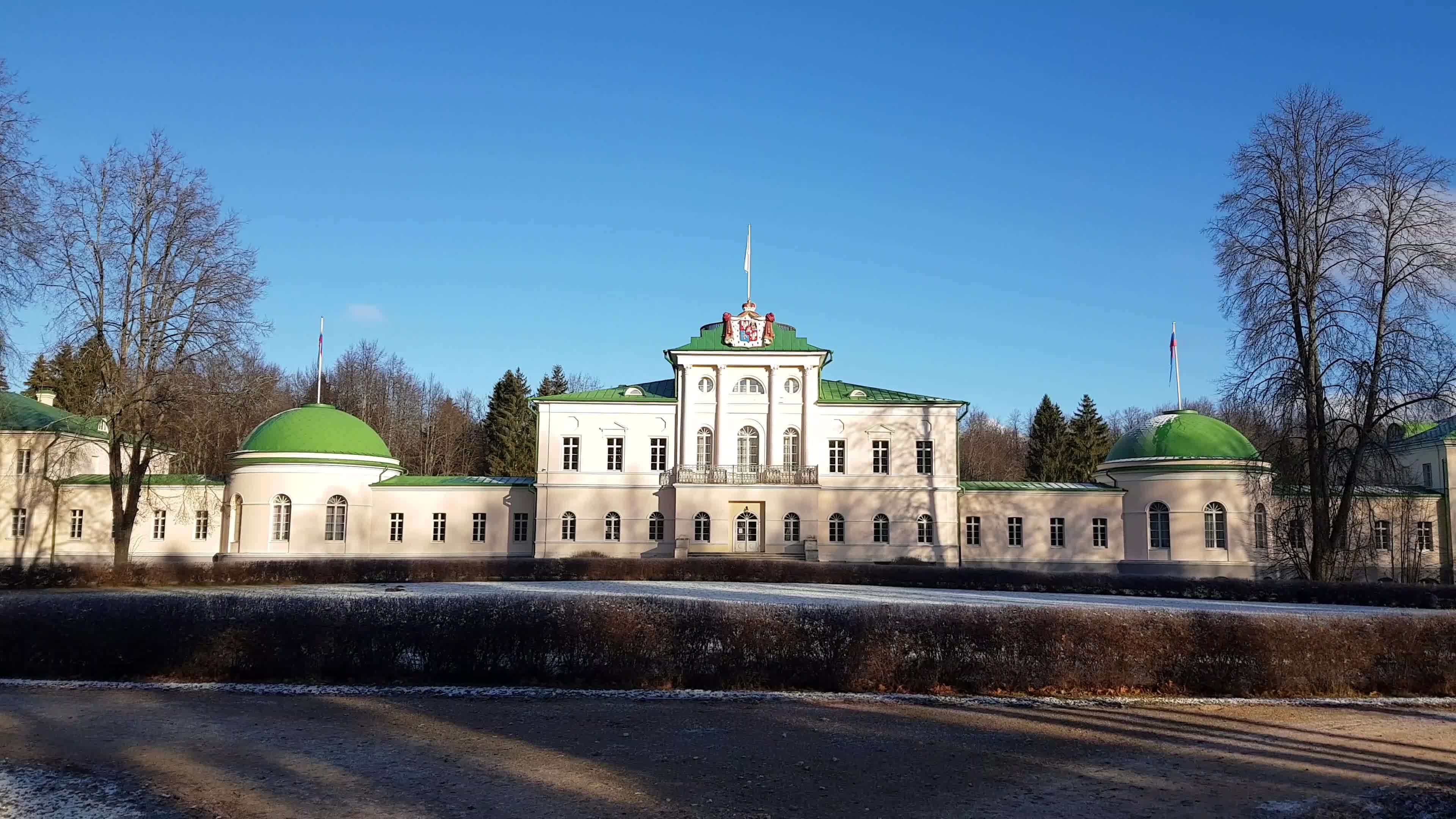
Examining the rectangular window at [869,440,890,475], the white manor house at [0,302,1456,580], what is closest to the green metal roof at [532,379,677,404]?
the white manor house at [0,302,1456,580]

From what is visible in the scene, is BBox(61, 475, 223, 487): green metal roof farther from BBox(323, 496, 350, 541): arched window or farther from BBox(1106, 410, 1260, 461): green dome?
BBox(1106, 410, 1260, 461): green dome

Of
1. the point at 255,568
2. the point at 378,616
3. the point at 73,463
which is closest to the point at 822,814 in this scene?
the point at 378,616

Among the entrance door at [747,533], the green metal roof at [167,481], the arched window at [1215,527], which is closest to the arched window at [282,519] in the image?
the green metal roof at [167,481]

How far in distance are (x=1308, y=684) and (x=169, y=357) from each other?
32.6 metres

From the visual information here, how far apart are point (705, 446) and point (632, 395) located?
390 cm

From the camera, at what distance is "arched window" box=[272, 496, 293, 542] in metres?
41.8

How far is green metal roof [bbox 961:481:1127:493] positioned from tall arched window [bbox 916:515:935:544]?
2088 millimetres

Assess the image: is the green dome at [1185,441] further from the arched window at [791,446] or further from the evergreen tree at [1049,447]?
the evergreen tree at [1049,447]

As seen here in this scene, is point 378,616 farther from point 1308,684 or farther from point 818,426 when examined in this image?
point 818,426

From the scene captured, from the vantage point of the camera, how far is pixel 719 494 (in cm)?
4156

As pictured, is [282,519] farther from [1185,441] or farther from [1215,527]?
[1215,527]

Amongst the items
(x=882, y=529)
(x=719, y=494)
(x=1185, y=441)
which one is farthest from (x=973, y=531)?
(x=719, y=494)

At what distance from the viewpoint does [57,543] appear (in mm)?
43125

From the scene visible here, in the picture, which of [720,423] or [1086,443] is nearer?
[720,423]
